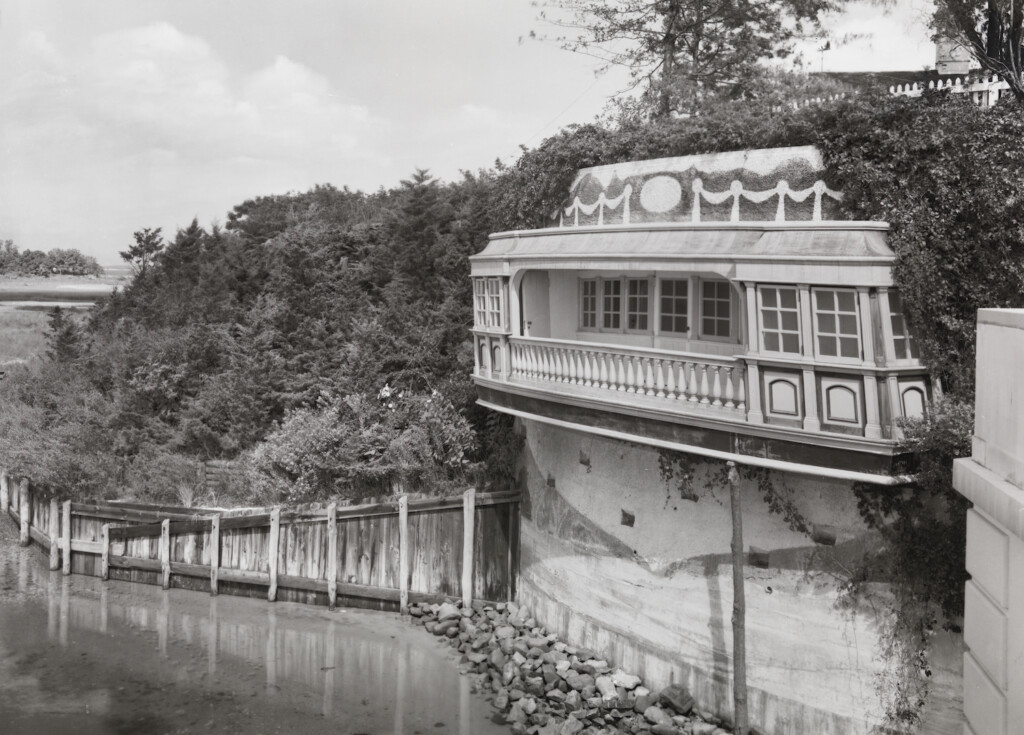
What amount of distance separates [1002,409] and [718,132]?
881 cm

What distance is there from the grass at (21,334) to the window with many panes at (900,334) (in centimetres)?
3728

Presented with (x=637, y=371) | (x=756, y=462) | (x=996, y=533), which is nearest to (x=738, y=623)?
(x=756, y=462)

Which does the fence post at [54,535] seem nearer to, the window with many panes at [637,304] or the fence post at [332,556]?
the fence post at [332,556]

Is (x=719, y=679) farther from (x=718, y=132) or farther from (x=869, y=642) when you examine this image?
(x=718, y=132)

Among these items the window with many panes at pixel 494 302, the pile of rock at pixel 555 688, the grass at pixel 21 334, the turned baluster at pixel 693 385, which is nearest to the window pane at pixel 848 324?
the turned baluster at pixel 693 385

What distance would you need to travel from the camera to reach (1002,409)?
6387mm

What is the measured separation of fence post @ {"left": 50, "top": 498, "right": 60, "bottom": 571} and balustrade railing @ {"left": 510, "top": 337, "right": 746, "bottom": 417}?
15.0 meters

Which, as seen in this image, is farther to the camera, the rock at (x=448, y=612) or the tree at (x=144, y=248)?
the tree at (x=144, y=248)

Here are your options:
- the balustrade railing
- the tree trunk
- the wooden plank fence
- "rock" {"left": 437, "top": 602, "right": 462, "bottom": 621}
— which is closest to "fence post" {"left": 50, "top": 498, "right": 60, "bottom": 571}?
the wooden plank fence

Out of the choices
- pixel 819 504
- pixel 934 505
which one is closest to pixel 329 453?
pixel 819 504

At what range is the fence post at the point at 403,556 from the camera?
19.7 m

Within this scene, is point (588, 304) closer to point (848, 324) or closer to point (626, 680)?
point (848, 324)

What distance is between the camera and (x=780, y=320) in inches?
473

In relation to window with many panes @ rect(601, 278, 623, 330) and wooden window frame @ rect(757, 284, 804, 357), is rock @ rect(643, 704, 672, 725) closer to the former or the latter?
wooden window frame @ rect(757, 284, 804, 357)
